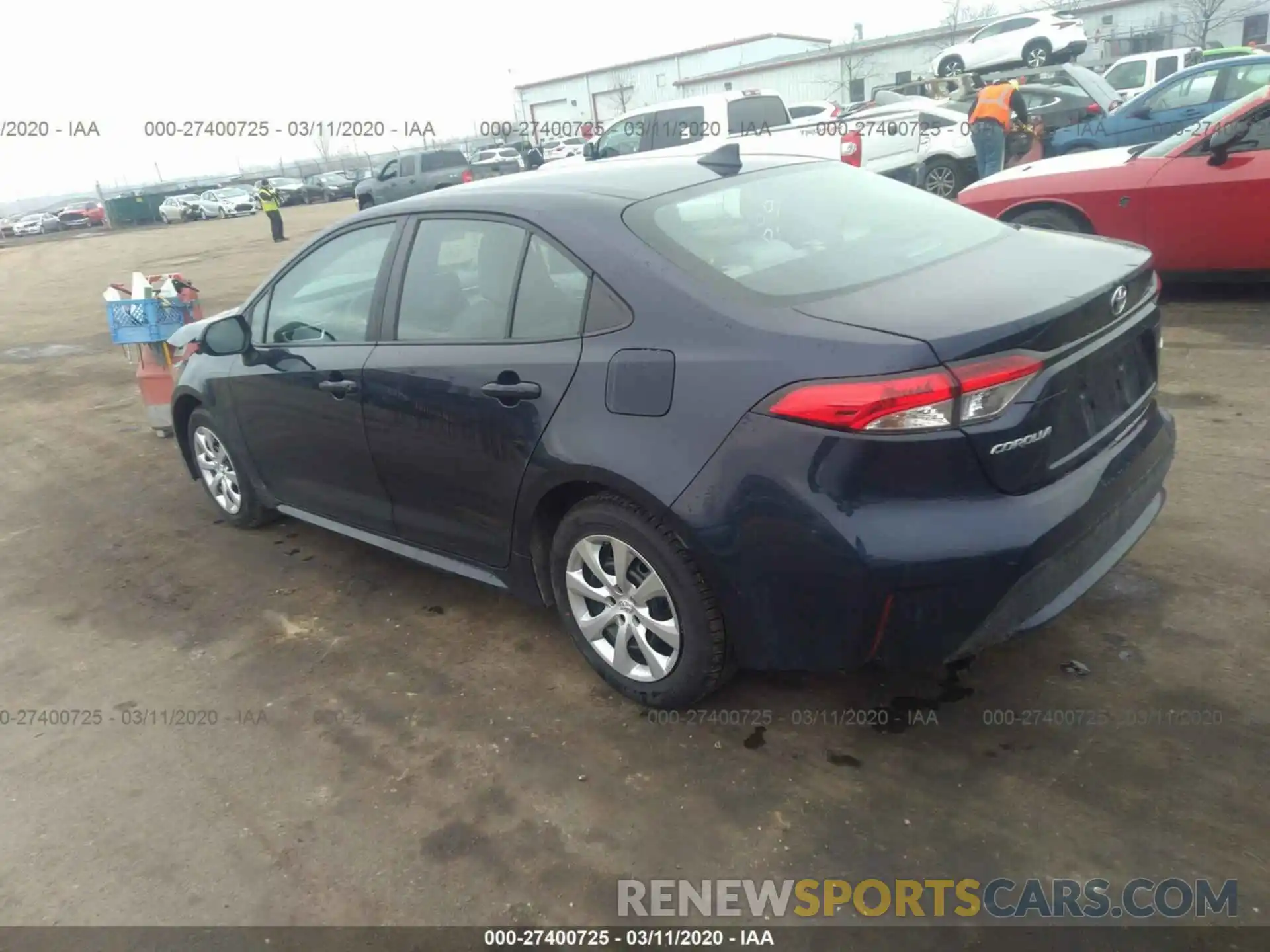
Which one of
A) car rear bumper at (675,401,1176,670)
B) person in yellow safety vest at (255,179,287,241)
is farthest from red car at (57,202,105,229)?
car rear bumper at (675,401,1176,670)

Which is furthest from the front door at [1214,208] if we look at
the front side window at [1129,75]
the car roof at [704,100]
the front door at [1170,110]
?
the front side window at [1129,75]

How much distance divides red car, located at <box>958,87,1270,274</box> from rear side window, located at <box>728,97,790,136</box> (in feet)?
21.7

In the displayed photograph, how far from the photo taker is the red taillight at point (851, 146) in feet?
39.2

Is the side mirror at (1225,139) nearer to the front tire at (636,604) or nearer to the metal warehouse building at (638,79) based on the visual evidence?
the front tire at (636,604)

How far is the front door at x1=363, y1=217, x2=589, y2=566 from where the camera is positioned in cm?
310

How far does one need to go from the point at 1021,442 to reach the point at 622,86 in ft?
189

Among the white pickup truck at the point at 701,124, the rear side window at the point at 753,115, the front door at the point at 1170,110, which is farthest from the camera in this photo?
the rear side window at the point at 753,115

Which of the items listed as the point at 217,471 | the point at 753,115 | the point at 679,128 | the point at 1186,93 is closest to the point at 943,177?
the point at 753,115

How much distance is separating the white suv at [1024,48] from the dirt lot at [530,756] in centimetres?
2068

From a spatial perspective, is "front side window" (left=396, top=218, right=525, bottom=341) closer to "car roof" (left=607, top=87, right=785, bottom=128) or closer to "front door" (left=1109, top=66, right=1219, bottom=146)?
"front door" (left=1109, top=66, right=1219, bottom=146)

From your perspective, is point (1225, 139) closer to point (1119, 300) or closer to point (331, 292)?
point (1119, 300)

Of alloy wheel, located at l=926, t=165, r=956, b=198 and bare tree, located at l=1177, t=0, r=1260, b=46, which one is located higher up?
bare tree, located at l=1177, t=0, r=1260, b=46

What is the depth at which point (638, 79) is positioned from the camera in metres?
56.0

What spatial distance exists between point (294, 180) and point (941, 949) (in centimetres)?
4997
